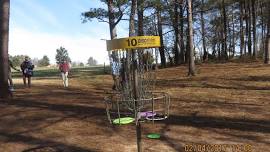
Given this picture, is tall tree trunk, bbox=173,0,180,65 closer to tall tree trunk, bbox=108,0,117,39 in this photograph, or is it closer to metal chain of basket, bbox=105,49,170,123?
tall tree trunk, bbox=108,0,117,39

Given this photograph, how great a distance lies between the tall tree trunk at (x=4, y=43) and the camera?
50.9 ft

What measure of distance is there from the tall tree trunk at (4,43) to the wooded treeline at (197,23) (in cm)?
626

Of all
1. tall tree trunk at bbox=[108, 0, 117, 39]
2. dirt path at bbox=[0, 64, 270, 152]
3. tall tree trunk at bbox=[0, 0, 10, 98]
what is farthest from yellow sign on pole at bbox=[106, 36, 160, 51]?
tall tree trunk at bbox=[108, 0, 117, 39]

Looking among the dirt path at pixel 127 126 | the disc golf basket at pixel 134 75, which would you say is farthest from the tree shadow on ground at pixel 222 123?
the disc golf basket at pixel 134 75

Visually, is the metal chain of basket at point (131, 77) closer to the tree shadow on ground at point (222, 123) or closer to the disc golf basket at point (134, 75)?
the disc golf basket at point (134, 75)

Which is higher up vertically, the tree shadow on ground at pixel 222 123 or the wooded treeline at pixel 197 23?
the wooded treeline at pixel 197 23

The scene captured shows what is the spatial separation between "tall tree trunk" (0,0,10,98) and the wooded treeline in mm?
6262

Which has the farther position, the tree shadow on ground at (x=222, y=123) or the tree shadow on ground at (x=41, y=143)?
the tree shadow on ground at (x=222, y=123)

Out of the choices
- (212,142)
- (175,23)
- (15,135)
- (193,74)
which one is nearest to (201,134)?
(212,142)

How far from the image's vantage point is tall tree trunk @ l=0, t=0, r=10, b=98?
15.5 m

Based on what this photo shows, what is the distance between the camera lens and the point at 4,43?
1578cm

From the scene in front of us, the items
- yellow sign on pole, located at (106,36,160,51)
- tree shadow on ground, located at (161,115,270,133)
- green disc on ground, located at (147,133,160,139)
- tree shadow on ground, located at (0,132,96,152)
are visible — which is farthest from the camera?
tree shadow on ground, located at (161,115,270,133)

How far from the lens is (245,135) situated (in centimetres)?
914

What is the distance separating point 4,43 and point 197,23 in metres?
37.8
